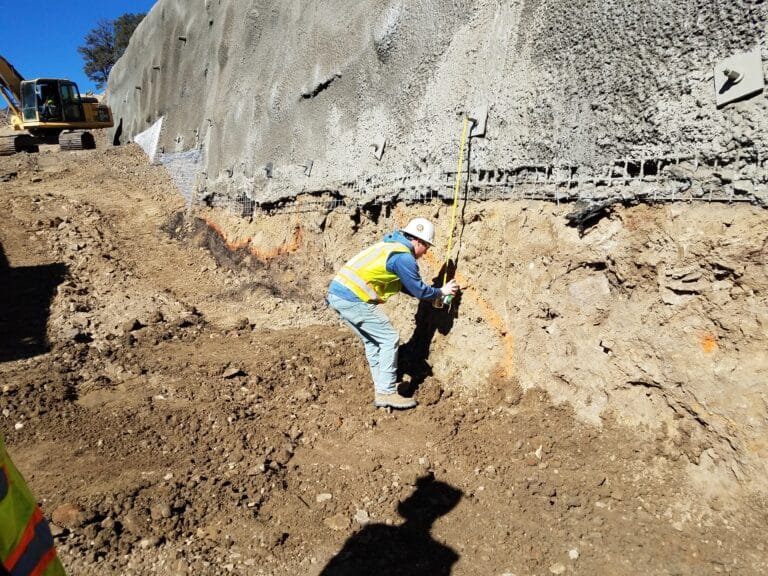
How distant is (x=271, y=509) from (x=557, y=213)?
8.68ft

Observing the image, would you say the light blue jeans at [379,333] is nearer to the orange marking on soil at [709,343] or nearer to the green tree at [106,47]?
the orange marking on soil at [709,343]

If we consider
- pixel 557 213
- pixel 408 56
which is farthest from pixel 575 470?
pixel 408 56

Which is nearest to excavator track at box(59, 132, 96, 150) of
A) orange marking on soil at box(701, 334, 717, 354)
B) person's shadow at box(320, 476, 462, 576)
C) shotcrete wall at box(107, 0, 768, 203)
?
shotcrete wall at box(107, 0, 768, 203)

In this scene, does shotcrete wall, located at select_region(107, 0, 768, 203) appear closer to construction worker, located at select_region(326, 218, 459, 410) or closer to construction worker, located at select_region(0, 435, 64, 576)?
construction worker, located at select_region(326, 218, 459, 410)

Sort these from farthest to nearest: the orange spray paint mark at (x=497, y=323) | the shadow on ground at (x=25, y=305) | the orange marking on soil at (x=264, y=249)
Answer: the orange marking on soil at (x=264, y=249)
the shadow on ground at (x=25, y=305)
the orange spray paint mark at (x=497, y=323)

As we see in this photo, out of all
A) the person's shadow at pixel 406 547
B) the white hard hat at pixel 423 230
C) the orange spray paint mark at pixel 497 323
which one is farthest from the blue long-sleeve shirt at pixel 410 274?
the person's shadow at pixel 406 547

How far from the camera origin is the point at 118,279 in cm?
789

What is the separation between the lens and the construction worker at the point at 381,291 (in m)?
4.43

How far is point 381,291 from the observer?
4613 millimetres

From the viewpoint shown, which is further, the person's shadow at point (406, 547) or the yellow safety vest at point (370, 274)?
the yellow safety vest at point (370, 274)

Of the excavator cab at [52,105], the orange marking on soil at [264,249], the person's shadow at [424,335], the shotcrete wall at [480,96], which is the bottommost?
the person's shadow at [424,335]

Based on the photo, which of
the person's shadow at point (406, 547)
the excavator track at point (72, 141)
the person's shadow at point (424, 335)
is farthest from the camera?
the excavator track at point (72, 141)

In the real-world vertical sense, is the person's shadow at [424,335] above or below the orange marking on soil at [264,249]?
below

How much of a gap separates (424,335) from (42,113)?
691 inches
